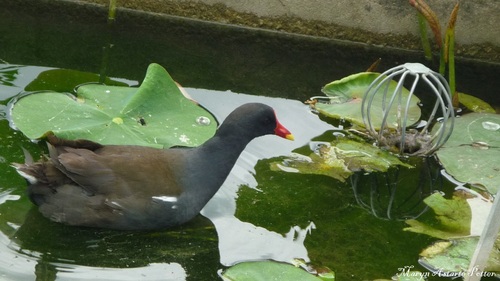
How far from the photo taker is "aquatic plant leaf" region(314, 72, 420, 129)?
4715mm

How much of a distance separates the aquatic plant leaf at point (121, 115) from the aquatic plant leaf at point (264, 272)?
88 cm

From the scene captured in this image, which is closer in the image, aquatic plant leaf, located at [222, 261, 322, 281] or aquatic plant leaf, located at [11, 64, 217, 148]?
aquatic plant leaf, located at [222, 261, 322, 281]

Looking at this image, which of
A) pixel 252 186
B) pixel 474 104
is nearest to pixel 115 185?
pixel 252 186

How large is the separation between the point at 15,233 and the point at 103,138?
2.12 feet

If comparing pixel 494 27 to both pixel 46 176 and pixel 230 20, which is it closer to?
pixel 230 20

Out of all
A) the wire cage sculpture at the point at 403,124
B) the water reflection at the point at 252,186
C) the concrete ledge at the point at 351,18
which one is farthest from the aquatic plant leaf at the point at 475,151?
the concrete ledge at the point at 351,18

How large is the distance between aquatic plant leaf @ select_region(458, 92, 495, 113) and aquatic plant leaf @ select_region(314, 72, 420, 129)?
0.31m

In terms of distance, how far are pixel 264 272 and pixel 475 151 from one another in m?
1.62

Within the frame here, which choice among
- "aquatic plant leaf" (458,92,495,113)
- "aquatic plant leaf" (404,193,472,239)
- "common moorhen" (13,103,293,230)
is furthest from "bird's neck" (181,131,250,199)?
"aquatic plant leaf" (458,92,495,113)

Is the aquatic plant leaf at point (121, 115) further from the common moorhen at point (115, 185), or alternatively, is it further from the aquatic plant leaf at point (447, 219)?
the aquatic plant leaf at point (447, 219)

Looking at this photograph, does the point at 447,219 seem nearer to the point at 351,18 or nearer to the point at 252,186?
the point at 252,186

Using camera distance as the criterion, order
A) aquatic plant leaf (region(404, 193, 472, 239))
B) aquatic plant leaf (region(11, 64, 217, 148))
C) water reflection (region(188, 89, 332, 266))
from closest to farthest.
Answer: water reflection (region(188, 89, 332, 266)) < aquatic plant leaf (region(404, 193, 472, 239)) < aquatic plant leaf (region(11, 64, 217, 148))

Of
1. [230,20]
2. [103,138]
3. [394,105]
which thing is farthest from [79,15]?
[394,105]

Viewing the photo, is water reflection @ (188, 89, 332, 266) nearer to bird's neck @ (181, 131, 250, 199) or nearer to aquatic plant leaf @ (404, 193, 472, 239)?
bird's neck @ (181, 131, 250, 199)
